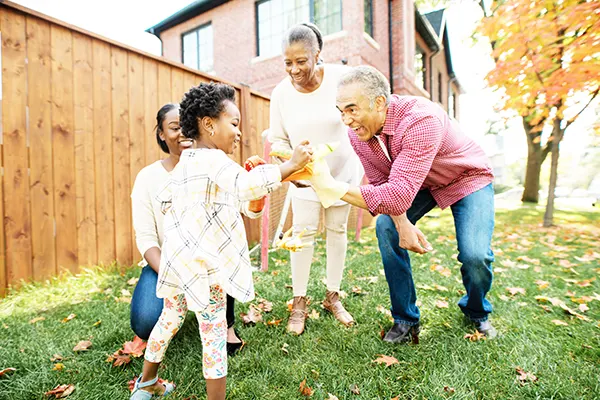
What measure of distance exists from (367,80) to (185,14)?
15.0m

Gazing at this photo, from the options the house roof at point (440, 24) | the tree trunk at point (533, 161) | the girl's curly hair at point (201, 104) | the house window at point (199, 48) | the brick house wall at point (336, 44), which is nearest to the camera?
the girl's curly hair at point (201, 104)

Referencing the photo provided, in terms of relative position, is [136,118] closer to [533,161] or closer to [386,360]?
[386,360]

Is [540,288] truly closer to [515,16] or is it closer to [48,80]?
A: [515,16]

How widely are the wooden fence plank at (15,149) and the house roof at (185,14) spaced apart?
1142 centimetres

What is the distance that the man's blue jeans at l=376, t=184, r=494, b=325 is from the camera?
7.09ft

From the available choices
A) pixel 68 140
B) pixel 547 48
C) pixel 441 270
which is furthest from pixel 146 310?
pixel 547 48

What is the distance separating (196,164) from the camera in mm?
1623

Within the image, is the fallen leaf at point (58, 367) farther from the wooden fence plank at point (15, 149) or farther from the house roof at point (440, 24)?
the house roof at point (440, 24)

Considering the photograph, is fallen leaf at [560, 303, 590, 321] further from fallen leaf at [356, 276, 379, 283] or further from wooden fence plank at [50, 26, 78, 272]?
wooden fence plank at [50, 26, 78, 272]

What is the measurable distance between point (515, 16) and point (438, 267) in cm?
370

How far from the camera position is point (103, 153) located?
12.4ft

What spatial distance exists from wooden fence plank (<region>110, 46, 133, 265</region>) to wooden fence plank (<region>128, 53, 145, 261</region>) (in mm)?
45

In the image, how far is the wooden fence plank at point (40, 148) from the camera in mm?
3225

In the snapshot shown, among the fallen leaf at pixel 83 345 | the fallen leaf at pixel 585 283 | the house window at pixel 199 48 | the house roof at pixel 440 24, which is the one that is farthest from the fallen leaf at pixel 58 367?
the house roof at pixel 440 24
